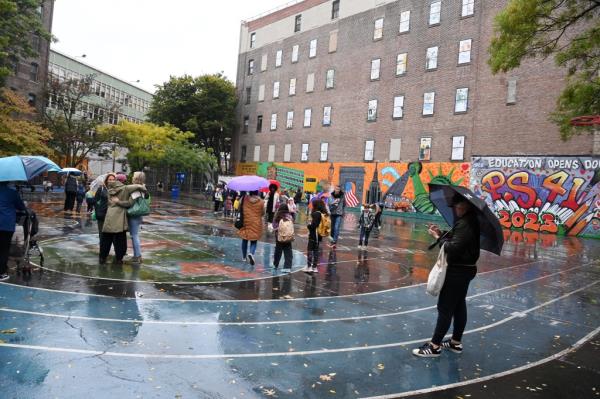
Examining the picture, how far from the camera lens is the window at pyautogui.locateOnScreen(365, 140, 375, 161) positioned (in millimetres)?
37656

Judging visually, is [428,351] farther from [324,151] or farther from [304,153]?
[304,153]

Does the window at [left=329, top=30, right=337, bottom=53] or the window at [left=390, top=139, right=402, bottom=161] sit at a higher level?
the window at [left=329, top=30, right=337, bottom=53]

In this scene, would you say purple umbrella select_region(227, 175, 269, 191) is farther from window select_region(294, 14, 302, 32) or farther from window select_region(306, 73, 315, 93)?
window select_region(294, 14, 302, 32)

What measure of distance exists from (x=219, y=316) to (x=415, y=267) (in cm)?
660

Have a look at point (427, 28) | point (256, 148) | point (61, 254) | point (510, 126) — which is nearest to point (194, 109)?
point (256, 148)

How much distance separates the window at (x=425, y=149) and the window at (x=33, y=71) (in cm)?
3388

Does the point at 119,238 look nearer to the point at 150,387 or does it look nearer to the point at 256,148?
the point at 150,387

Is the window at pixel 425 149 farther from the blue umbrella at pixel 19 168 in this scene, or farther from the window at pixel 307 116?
the blue umbrella at pixel 19 168

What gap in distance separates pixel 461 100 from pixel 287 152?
18.3 meters

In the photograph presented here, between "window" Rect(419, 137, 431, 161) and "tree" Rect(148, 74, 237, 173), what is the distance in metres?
24.2

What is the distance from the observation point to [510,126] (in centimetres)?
2972

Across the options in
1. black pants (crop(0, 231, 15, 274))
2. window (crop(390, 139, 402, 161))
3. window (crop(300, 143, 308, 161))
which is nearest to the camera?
black pants (crop(0, 231, 15, 274))

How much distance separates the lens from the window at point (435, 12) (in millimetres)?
34094

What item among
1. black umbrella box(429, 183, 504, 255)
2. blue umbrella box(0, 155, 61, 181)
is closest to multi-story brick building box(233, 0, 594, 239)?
black umbrella box(429, 183, 504, 255)
